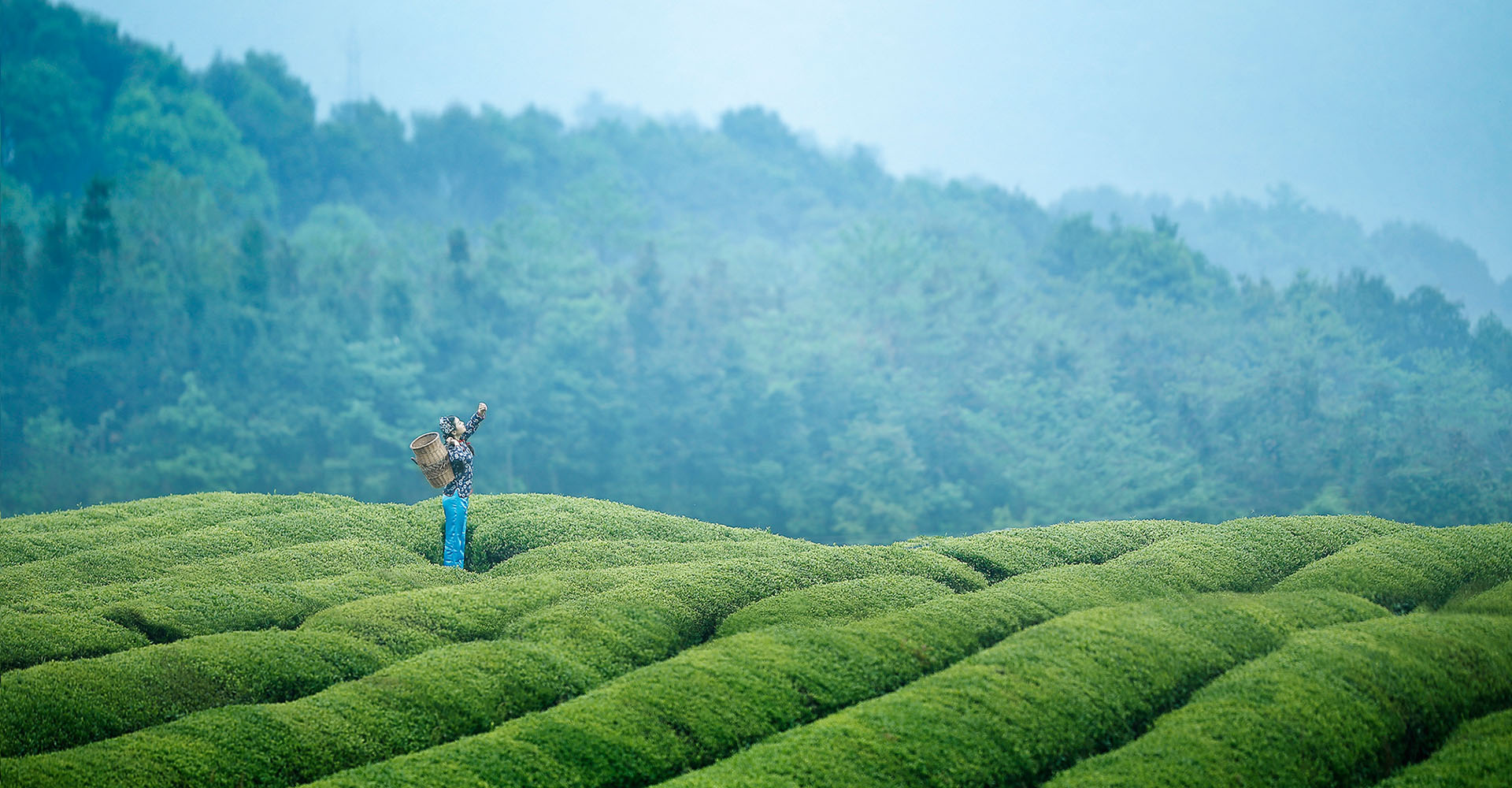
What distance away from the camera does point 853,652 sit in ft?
35.4

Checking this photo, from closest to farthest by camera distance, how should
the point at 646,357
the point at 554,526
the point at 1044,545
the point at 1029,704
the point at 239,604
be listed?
the point at 1029,704
the point at 239,604
the point at 1044,545
the point at 554,526
the point at 646,357

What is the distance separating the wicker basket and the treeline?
3434 cm

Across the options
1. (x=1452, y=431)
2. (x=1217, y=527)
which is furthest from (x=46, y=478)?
(x=1452, y=431)

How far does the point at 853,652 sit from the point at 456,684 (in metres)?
3.67

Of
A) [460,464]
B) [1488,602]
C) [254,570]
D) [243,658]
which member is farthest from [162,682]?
[1488,602]

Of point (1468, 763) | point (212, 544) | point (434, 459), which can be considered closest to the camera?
point (1468, 763)

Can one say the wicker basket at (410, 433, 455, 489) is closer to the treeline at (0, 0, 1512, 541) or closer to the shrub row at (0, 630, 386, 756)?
the shrub row at (0, 630, 386, 756)

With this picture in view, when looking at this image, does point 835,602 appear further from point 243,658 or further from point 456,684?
point 243,658

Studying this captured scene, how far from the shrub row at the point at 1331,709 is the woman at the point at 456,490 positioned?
28.0 ft

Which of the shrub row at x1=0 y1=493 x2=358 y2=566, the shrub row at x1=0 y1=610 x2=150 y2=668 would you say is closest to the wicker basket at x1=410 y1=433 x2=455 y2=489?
the shrub row at x1=0 y1=493 x2=358 y2=566

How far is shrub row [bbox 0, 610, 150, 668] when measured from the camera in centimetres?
1055

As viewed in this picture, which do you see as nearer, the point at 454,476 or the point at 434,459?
the point at 434,459

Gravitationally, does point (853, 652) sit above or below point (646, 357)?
below

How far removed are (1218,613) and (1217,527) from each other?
4.11 meters
